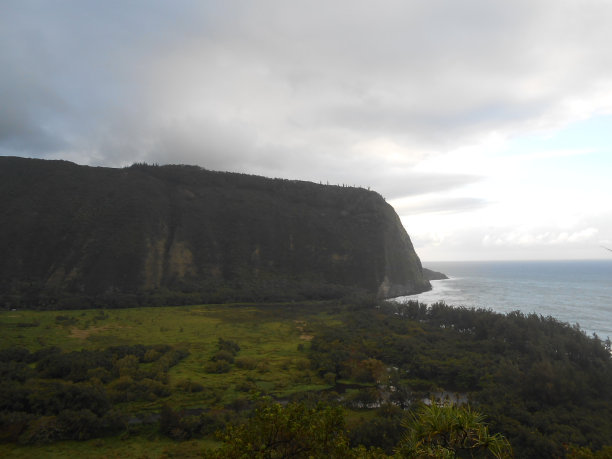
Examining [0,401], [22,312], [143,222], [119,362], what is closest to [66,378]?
[119,362]

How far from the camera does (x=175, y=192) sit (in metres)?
79.2

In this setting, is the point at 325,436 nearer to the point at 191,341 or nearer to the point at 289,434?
the point at 289,434

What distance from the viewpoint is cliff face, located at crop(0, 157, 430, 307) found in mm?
53469

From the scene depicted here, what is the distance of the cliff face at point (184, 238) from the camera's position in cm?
5347

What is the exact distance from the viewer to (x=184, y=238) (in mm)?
68312

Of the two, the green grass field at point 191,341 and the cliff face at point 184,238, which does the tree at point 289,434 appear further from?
the cliff face at point 184,238

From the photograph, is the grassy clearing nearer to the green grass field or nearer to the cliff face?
the green grass field

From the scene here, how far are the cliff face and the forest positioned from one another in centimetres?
1673

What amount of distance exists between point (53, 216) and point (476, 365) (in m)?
67.0

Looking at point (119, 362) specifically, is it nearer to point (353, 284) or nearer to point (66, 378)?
point (66, 378)

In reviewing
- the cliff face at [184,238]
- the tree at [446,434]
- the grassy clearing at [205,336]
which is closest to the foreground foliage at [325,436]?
the tree at [446,434]

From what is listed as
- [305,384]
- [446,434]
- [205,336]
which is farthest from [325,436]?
[205,336]

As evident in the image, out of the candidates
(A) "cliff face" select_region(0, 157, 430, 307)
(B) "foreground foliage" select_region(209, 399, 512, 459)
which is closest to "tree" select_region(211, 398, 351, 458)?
(B) "foreground foliage" select_region(209, 399, 512, 459)

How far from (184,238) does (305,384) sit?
53316mm
